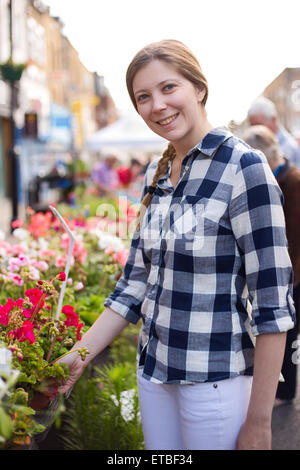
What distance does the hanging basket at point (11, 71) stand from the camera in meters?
10.1

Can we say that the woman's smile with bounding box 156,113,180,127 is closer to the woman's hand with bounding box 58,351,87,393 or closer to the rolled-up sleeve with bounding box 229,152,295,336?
the rolled-up sleeve with bounding box 229,152,295,336

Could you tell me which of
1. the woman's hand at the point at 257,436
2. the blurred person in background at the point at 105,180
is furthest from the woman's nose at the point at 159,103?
the blurred person in background at the point at 105,180

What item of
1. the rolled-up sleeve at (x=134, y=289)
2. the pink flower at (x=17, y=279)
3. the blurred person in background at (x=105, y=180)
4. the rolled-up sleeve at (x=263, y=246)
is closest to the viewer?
the rolled-up sleeve at (x=263, y=246)

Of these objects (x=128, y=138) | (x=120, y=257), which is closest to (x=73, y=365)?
(x=120, y=257)

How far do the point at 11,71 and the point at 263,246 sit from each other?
971cm

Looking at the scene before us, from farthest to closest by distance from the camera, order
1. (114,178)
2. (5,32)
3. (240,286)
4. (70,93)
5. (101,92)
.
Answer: (101,92), (70,93), (5,32), (114,178), (240,286)

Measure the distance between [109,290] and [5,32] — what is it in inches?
773

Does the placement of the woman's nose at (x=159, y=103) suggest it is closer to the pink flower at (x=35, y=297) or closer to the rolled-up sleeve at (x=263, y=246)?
the rolled-up sleeve at (x=263, y=246)

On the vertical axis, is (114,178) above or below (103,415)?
above

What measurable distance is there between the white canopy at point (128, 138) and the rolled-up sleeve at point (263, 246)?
10.9 meters
